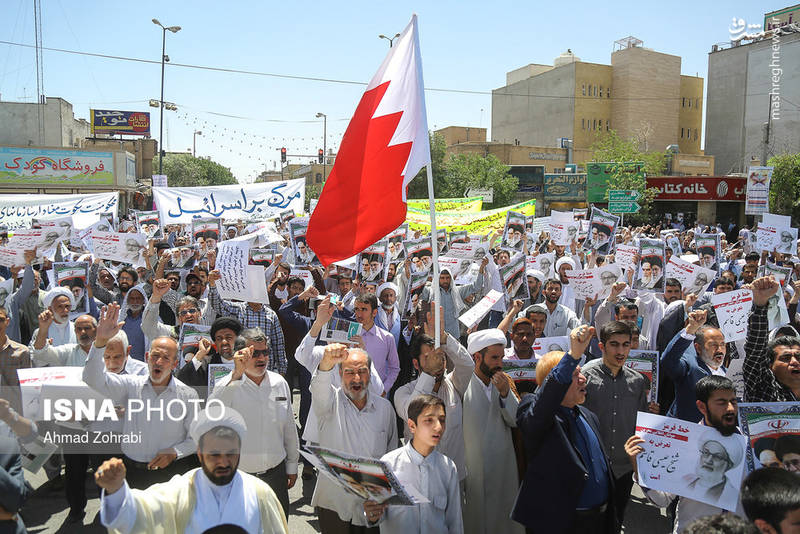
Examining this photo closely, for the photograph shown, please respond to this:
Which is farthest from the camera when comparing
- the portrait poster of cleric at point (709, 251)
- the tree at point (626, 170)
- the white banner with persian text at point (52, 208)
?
the tree at point (626, 170)

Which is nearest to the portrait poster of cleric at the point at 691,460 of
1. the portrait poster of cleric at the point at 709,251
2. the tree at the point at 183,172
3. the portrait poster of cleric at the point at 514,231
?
the portrait poster of cleric at the point at 709,251

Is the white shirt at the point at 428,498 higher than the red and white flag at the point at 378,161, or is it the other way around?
the red and white flag at the point at 378,161

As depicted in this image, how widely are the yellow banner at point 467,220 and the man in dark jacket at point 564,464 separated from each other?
11.7 m

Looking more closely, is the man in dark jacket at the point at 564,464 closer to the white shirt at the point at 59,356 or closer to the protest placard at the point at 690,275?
the white shirt at the point at 59,356

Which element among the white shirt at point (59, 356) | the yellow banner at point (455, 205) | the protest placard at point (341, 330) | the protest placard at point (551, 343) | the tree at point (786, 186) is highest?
the tree at point (786, 186)

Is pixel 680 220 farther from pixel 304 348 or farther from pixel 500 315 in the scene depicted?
pixel 304 348

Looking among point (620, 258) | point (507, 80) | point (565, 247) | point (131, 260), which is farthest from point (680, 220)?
point (507, 80)

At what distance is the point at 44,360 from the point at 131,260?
381 cm

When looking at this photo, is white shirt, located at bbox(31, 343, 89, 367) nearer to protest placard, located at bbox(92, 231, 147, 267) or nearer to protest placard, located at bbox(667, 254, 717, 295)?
protest placard, located at bbox(92, 231, 147, 267)

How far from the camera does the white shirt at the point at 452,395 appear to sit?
409 cm

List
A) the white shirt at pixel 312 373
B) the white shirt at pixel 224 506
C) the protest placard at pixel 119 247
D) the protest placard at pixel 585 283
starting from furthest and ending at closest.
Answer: the protest placard at pixel 119 247, the protest placard at pixel 585 283, the white shirt at pixel 312 373, the white shirt at pixel 224 506

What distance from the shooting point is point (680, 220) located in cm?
2966

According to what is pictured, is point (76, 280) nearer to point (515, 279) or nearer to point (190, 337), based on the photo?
point (190, 337)

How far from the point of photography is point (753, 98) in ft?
166
